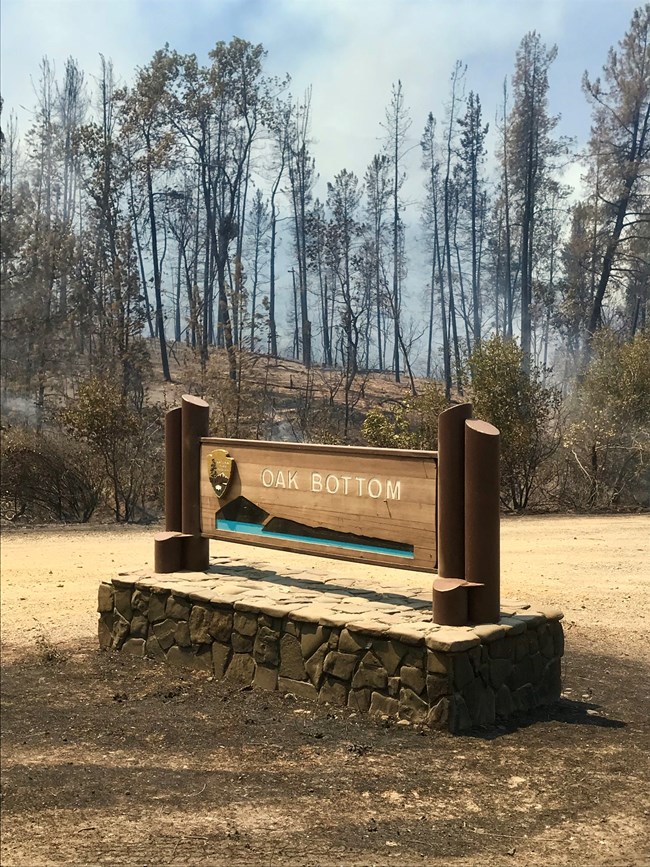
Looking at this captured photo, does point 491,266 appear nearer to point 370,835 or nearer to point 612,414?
point 612,414

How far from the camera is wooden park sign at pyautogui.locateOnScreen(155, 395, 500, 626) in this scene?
16.1 feet

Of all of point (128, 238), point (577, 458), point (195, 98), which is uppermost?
point (195, 98)

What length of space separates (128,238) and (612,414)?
2200 centimetres

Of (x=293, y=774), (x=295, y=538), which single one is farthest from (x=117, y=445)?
(x=293, y=774)

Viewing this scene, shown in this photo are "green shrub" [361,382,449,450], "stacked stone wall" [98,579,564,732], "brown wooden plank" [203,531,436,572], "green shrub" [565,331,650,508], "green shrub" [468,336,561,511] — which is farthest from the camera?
"green shrub" [361,382,449,450]

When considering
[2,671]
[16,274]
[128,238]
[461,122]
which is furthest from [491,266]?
[2,671]

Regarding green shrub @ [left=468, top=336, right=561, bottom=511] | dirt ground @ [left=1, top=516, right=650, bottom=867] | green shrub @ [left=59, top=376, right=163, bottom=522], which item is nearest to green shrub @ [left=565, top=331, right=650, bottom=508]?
green shrub @ [left=468, top=336, right=561, bottom=511]

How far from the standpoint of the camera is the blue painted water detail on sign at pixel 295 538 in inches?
207

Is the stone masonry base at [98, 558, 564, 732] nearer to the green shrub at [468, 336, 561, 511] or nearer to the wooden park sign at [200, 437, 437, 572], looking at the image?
the wooden park sign at [200, 437, 437, 572]

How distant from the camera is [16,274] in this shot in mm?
22750

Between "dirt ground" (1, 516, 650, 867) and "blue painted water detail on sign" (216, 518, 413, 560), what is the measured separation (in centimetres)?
98

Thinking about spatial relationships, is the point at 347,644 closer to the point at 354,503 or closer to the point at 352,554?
the point at 352,554

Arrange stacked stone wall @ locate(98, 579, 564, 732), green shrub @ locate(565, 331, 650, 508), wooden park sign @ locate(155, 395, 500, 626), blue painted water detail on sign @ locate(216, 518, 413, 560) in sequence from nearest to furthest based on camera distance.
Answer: stacked stone wall @ locate(98, 579, 564, 732)
wooden park sign @ locate(155, 395, 500, 626)
blue painted water detail on sign @ locate(216, 518, 413, 560)
green shrub @ locate(565, 331, 650, 508)

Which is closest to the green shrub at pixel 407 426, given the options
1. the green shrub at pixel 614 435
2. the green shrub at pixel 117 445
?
the green shrub at pixel 614 435
